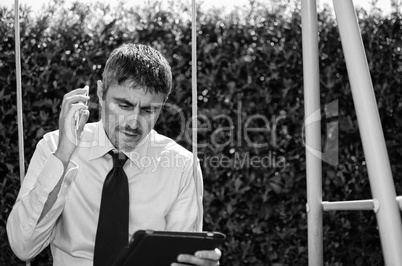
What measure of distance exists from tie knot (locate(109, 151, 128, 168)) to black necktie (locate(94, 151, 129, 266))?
37 mm

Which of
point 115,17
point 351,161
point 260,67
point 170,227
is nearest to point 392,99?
point 351,161

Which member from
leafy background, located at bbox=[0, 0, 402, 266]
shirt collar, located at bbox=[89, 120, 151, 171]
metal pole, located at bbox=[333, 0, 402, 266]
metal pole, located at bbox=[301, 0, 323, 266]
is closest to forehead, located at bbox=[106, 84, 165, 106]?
shirt collar, located at bbox=[89, 120, 151, 171]

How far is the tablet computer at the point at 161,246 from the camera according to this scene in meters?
1.54

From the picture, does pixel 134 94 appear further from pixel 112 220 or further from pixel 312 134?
pixel 312 134

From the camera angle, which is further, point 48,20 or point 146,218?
point 48,20

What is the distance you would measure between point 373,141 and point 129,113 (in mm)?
898

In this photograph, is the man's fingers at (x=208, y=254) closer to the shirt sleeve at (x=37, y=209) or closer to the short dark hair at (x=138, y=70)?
the shirt sleeve at (x=37, y=209)

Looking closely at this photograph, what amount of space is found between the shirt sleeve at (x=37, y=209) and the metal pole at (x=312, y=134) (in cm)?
74

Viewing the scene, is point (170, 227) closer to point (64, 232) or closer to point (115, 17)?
point (64, 232)

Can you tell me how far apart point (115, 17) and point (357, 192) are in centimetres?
162

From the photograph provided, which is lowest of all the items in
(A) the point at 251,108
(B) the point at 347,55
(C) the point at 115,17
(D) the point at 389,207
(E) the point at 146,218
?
(D) the point at 389,207

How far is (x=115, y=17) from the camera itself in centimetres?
Result: 346

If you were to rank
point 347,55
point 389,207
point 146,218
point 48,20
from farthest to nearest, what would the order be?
point 48,20
point 146,218
point 347,55
point 389,207

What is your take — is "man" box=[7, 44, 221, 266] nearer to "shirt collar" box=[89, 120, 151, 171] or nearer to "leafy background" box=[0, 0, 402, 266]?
"shirt collar" box=[89, 120, 151, 171]
